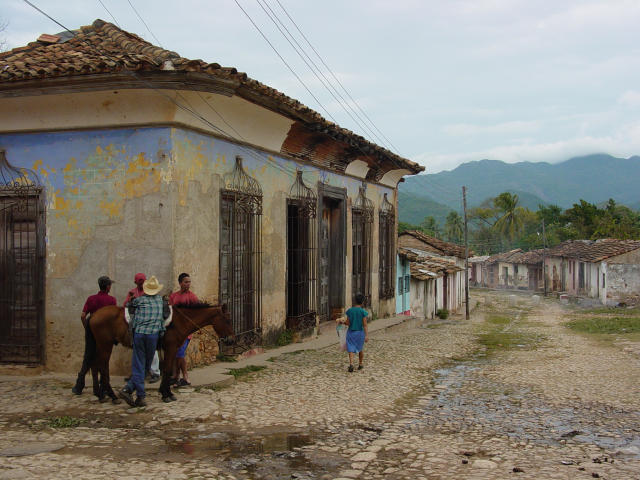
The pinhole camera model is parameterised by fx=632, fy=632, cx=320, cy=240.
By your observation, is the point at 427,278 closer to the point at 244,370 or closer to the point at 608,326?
the point at 608,326

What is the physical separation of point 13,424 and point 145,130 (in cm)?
367

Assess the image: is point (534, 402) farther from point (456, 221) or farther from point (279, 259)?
point (456, 221)

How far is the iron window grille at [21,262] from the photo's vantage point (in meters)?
8.07

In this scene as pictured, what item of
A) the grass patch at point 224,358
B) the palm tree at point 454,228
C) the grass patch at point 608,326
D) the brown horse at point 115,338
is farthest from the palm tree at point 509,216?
the brown horse at point 115,338

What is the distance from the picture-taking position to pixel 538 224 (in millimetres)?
67938

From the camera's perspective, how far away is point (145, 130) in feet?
25.4

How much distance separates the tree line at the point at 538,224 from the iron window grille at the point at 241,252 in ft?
117

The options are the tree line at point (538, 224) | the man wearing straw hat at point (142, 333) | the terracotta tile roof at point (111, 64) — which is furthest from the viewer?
the tree line at point (538, 224)

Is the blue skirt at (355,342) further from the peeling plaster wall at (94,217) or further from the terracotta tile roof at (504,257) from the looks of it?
the terracotta tile roof at (504,257)

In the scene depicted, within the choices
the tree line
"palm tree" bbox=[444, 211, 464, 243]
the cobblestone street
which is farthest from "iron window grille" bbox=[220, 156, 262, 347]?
"palm tree" bbox=[444, 211, 464, 243]

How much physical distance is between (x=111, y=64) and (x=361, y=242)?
8.64 metres

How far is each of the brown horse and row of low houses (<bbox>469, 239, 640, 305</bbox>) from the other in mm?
29628

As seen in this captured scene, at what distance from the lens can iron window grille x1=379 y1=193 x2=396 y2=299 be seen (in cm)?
1643

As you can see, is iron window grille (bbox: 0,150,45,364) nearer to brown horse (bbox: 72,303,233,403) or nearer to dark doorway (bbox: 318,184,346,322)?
brown horse (bbox: 72,303,233,403)
